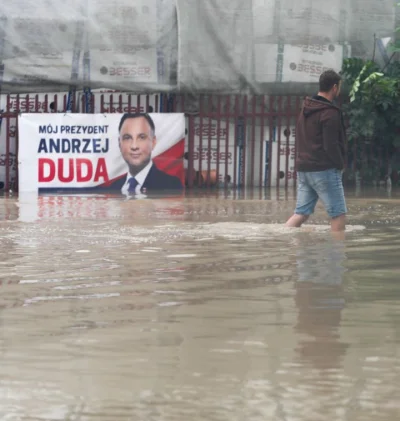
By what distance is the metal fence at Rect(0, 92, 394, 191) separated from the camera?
61.3 feet

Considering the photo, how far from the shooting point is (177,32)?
18188 millimetres

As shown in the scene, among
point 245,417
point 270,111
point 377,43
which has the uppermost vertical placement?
point 377,43

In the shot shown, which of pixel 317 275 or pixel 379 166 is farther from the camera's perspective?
pixel 379 166

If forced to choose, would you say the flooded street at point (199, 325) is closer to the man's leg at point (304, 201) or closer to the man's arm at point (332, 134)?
the man's leg at point (304, 201)

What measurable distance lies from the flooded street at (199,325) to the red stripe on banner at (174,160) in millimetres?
7690

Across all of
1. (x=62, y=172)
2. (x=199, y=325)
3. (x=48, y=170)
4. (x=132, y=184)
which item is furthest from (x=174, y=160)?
(x=199, y=325)

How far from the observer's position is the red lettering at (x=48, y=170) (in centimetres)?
1775

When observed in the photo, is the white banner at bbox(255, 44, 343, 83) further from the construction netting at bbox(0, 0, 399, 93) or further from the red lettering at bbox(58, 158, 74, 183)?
the red lettering at bbox(58, 158, 74, 183)

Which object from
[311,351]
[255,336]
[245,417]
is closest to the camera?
[245,417]

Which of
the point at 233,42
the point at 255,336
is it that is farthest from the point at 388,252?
the point at 233,42

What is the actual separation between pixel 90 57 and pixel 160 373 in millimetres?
13938

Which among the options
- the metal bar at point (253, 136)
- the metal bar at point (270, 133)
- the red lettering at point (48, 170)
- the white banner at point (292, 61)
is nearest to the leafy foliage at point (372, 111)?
the white banner at point (292, 61)

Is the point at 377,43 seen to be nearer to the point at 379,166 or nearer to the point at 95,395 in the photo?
the point at 379,166

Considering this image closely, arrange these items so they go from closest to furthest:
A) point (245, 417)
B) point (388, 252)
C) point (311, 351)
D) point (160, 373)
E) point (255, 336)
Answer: point (245, 417)
point (160, 373)
point (311, 351)
point (255, 336)
point (388, 252)
